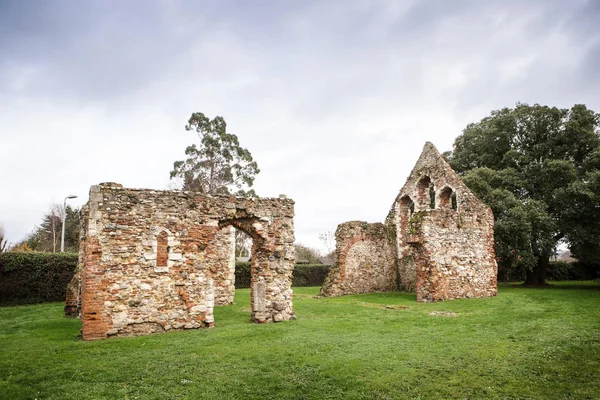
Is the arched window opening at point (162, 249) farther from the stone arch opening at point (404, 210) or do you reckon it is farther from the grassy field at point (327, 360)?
the stone arch opening at point (404, 210)

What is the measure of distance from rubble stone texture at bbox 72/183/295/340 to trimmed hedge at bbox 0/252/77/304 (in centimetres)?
1095

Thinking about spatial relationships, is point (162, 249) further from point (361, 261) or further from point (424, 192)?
point (424, 192)

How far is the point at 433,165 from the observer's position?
912 inches

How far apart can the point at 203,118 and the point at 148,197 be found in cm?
2439

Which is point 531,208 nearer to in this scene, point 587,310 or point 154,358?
point 587,310

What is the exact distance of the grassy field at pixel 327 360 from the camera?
655 cm

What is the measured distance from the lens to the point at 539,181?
2436 cm

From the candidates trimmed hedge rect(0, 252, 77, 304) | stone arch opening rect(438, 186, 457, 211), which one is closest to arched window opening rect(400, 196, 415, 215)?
stone arch opening rect(438, 186, 457, 211)

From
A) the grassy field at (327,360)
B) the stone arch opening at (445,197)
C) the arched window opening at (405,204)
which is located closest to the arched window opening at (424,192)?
the stone arch opening at (445,197)

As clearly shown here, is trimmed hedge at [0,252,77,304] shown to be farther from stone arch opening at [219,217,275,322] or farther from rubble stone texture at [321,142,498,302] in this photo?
rubble stone texture at [321,142,498,302]

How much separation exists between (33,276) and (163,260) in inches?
555

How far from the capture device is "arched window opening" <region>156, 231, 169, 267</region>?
11703 millimetres

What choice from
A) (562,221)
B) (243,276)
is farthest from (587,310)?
(243,276)

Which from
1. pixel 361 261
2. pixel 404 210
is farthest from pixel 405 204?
pixel 361 261
